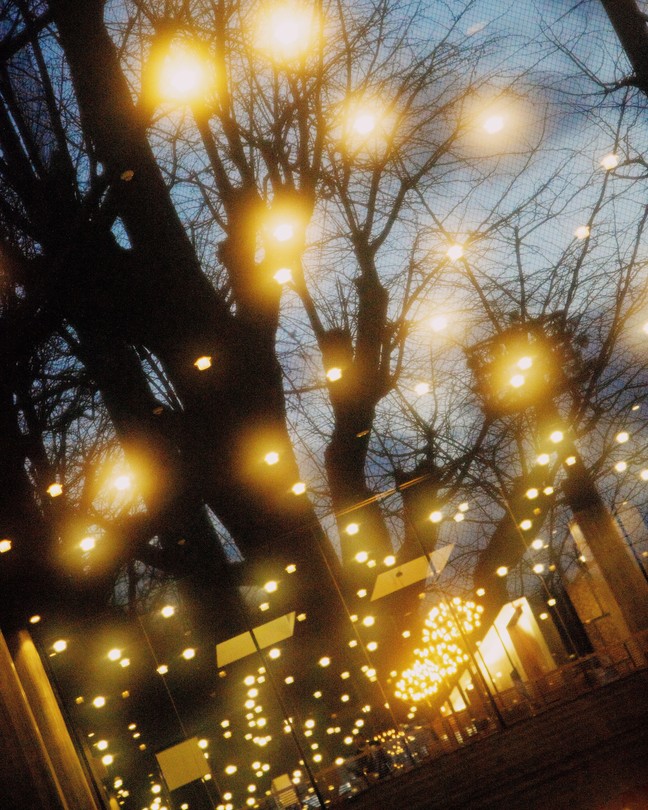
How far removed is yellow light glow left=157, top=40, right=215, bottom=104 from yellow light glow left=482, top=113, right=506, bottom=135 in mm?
3322

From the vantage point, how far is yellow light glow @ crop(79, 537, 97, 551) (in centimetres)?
1016

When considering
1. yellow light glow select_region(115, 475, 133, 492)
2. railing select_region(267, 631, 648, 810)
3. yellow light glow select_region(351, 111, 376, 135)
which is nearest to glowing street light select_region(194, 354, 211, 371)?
yellow light glow select_region(115, 475, 133, 492)

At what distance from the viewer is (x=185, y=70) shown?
766 cm

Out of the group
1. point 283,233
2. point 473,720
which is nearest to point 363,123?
point 283,233

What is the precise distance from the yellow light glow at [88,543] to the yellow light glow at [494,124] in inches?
279

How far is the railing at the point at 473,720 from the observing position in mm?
10570

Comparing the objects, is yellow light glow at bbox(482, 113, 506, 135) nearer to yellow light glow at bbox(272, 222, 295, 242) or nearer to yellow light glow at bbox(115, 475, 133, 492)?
yellow light glow at bbox(272, 222, 295, 242)

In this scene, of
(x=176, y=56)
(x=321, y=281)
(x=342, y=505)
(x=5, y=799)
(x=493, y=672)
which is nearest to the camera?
(x=5, y=799)

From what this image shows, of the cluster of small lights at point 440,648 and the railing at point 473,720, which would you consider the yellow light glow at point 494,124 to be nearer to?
the cluster of small lights at point 440,648

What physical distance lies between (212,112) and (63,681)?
7.21 metres

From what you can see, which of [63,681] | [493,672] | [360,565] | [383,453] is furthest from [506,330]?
[63,681]

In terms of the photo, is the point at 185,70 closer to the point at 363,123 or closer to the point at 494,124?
the point at 363,123

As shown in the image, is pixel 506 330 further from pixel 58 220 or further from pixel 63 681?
pixel 63 681

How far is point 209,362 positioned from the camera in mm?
8242
